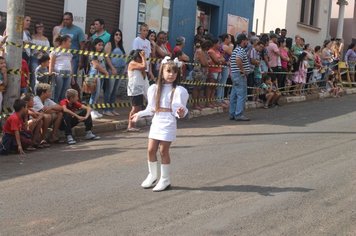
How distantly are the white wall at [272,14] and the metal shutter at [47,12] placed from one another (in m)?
11.5

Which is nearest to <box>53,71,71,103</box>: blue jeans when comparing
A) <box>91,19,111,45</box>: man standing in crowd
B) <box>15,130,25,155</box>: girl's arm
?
<box>91,19,111,45</box>: man standing in crowd

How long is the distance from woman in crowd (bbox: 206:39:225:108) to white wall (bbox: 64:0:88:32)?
10.3ft

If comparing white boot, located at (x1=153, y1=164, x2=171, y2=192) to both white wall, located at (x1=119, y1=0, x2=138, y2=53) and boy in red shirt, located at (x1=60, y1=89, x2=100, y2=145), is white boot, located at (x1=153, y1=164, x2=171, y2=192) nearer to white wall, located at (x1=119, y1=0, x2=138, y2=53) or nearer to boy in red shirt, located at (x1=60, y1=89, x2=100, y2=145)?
boy in red shirt, located at (x1=60, y1=89, x2=100, y2=145)

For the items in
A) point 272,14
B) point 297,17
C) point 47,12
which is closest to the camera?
point 47,12

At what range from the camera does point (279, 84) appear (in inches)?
667

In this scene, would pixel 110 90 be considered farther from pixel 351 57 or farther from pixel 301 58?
pixel 351 57

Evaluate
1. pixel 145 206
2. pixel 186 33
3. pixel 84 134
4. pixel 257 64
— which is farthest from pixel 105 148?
pixel 186 33

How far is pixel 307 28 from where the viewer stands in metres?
23.8

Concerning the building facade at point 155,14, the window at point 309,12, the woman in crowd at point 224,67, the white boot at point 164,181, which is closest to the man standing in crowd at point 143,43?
the building facade at point 155,14

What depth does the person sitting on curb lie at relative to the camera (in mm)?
9352

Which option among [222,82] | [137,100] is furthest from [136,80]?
[222,82]

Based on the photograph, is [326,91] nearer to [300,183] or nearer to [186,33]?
[186,33]

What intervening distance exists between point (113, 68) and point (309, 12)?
1476cm

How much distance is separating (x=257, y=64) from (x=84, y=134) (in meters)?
6.21
